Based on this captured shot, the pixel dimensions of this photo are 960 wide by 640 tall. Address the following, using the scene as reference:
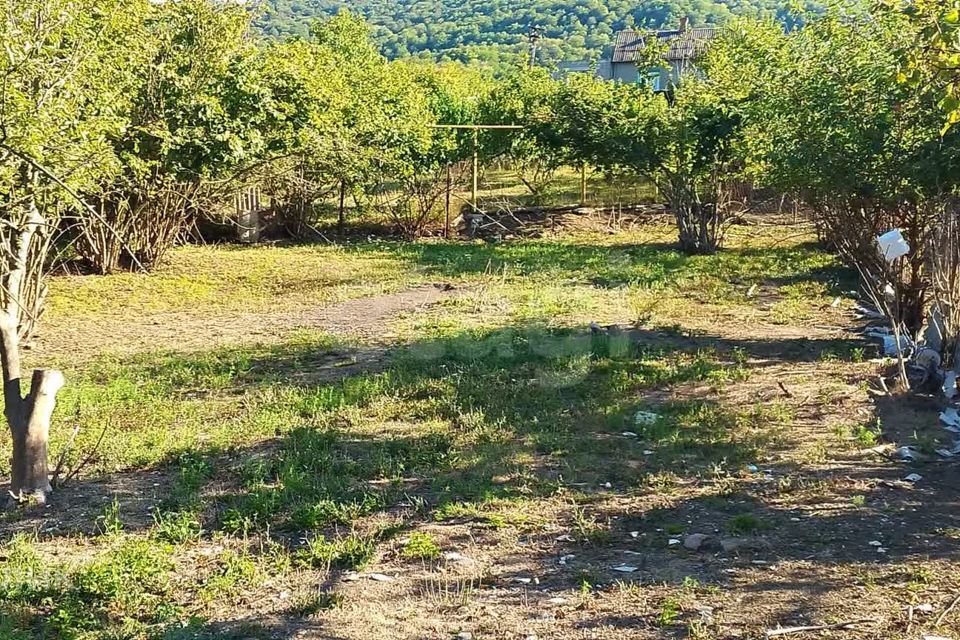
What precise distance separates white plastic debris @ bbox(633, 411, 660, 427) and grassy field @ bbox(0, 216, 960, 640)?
0.07ft

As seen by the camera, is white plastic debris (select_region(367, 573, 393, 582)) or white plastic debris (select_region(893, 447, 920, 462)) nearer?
white plastic debris (select_region(367, 573, 393, 582))

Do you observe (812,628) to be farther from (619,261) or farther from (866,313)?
(619,261)

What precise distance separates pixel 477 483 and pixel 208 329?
18.0 feet

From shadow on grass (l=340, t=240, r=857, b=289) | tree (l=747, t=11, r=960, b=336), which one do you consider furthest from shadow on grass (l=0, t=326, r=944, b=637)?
shadow on grass (l=340, t=240, r=857, b=289)

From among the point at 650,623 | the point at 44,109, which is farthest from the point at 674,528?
the point at 44,109

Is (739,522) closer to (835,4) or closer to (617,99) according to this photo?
(835,4)

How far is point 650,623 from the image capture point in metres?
3.72

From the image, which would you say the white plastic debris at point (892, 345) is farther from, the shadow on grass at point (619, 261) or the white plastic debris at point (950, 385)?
the shadow on grass at point (619, 261)

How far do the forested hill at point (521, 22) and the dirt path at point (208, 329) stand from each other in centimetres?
5880

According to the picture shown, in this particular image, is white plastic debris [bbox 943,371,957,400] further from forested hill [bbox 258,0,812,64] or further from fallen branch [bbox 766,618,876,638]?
forested hill [bbox 258,0,812,64]

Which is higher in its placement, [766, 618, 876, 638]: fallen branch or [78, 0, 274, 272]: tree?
[78, 0, 274, 272]: tree

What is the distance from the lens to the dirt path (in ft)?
29.3

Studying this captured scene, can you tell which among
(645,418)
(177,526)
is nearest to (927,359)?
(645,418)

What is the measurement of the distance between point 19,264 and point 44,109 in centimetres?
133
